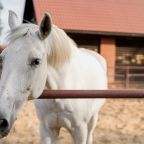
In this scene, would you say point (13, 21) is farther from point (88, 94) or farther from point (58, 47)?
point (88, 94)

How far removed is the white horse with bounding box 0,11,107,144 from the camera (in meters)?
2.62

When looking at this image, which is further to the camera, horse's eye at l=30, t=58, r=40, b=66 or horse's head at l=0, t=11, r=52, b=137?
horse's eye at l=30, t=58, r=40, b=66

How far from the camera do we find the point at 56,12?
1662 cm

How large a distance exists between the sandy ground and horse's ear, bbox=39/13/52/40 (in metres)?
3.40

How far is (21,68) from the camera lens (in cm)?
267

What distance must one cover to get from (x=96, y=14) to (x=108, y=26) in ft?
3.27

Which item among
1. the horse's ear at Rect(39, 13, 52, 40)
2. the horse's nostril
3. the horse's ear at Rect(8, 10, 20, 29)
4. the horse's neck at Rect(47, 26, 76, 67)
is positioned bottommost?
the horse's nostril

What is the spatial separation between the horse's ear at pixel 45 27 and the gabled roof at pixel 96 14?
41.7ft

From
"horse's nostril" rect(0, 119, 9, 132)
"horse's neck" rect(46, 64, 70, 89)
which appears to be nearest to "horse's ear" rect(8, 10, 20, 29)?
"horse's neck" rect(46, 64, 70, 89)

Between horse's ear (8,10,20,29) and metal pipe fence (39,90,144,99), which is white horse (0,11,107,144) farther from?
metal pipe fence (39,90,144,99)

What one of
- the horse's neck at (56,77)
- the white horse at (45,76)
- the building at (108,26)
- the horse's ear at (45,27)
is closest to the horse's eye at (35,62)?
the white horse at (45,76)

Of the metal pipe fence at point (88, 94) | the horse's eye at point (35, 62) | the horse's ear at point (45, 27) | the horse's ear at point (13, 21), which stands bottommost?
the metal pipe fence at point (88, 94)

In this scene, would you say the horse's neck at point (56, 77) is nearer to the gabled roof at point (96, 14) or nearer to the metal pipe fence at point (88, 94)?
the metal pipe fence at point (88, 94)

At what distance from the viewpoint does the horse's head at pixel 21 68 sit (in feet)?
8.34
